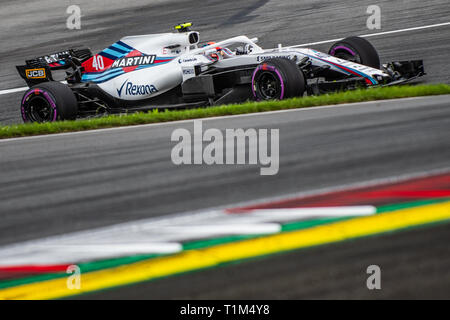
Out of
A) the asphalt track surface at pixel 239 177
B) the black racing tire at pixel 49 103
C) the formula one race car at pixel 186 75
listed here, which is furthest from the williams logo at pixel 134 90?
the asphalt track surface at pixel 239 177

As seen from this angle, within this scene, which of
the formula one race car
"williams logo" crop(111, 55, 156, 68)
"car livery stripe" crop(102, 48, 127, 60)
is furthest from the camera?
"car livery stripe" crop(102, 48, 127, 60)

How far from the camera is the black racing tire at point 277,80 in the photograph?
8953 millimetres

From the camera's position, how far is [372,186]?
3861 millimetres

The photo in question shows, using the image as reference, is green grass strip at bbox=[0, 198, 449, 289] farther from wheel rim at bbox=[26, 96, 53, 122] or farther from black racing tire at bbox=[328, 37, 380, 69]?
wheel rim at bbox=[26, 96, 53, 122]

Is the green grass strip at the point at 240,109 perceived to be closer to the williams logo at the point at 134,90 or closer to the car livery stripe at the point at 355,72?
the car livery stripe at the point at 355,72

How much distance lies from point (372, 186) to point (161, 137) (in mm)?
2792

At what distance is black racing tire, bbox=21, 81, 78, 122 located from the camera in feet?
33.3

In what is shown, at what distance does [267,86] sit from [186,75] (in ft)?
4.75

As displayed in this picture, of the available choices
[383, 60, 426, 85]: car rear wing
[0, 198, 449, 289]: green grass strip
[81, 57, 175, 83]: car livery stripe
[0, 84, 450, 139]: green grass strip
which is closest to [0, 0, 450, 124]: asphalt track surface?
[383, 60, 426, 85]: car rear wing

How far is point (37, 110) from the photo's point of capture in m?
10.4

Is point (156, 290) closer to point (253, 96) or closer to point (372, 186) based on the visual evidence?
Answer: point (372, 186)

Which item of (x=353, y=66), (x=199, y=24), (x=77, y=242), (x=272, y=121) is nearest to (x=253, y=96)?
(x=353, y=66)

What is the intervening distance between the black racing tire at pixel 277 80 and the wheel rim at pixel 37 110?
10.6ft

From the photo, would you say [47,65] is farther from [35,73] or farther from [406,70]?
[406,70]
